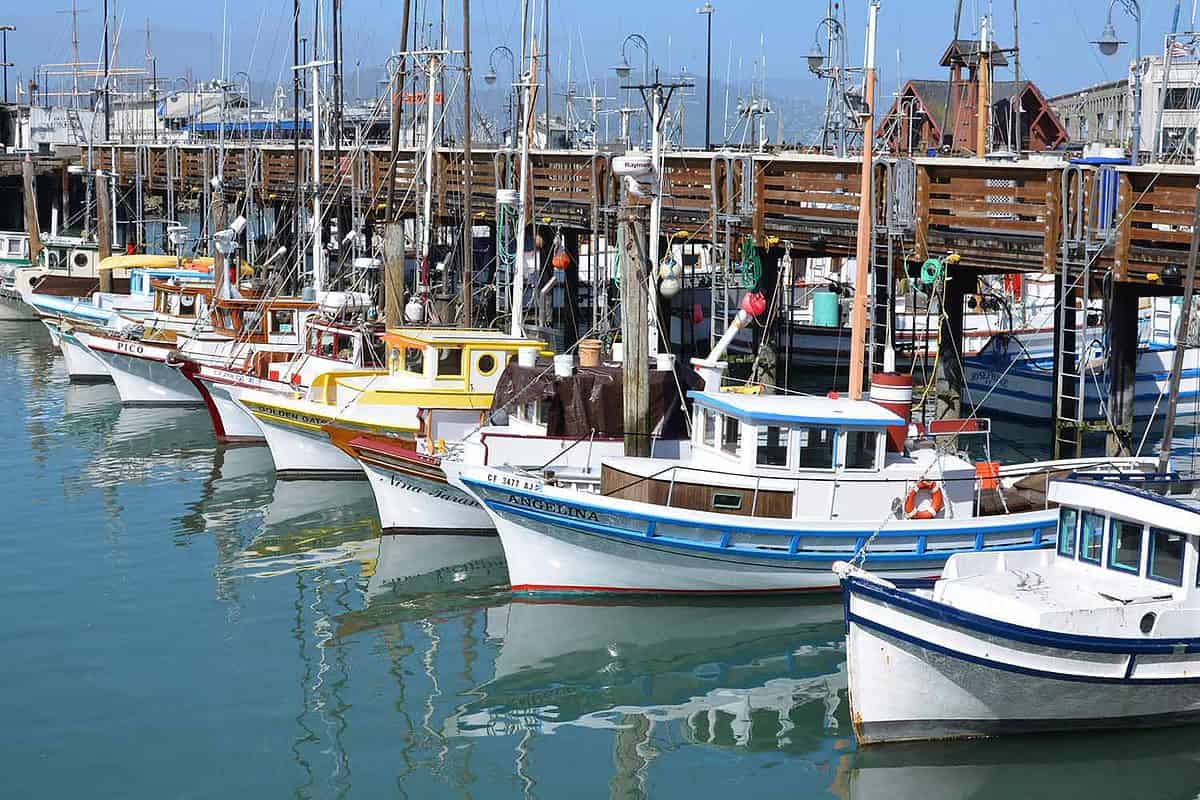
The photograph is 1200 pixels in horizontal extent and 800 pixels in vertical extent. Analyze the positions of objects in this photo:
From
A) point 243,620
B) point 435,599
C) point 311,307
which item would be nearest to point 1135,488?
point 435,599

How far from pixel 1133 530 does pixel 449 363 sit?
1368cm

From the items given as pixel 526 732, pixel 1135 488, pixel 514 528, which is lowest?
pixel 526 732

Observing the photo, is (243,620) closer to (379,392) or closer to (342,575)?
(342,575)

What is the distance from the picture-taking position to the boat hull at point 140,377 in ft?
122

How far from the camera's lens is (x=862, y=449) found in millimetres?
19125

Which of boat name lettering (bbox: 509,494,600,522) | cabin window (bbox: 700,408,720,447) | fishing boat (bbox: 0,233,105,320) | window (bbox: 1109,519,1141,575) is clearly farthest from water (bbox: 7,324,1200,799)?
fishing boat (bbox: 0,233,105,320)

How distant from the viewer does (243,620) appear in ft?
64.2

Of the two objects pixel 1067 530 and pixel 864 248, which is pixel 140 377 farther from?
pixel 1067 530

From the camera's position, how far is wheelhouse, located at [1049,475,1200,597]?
1480 cm

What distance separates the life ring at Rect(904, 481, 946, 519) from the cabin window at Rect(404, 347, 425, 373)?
10.4m

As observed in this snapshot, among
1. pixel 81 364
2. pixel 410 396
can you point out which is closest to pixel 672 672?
pixel 410 396

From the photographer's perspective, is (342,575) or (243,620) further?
(342,575)

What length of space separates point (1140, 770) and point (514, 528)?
8520mm

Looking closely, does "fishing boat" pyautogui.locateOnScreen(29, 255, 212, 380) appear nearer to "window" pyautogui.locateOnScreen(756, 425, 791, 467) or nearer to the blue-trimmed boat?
the blue-trimmed boat
